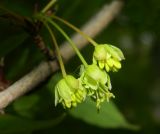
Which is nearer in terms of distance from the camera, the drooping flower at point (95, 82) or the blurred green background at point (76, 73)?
the drooping flower at point (95, 82)

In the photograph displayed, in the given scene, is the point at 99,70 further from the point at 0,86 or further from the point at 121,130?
the point at 121,130

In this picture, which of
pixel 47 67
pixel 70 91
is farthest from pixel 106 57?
pixel 47 67

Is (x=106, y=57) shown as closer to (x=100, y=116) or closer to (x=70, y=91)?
(x=70, y=91)

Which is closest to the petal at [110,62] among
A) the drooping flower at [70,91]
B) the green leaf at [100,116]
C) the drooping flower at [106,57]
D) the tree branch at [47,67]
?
the drooping flower at [106,57]

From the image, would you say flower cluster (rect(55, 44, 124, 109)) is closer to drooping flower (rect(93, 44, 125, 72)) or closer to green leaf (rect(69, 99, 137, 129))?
drooping flower (rect(93, 44, 125, 72))

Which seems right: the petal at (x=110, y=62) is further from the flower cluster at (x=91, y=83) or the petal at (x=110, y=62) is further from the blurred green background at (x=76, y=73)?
the blurred green background at (x=76, y=73)

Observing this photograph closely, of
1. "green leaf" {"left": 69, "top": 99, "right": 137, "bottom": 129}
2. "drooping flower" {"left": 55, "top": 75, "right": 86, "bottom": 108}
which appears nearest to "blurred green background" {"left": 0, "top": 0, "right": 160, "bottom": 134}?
"green leaf" {"left": 69, "top": 99, "right": 137, "bottom": 129}
